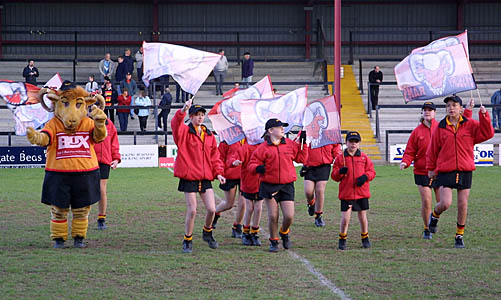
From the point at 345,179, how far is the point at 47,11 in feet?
97.9

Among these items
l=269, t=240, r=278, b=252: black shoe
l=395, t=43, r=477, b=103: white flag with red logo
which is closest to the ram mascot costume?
l=269, t=240, r=278, b=252: black shoe

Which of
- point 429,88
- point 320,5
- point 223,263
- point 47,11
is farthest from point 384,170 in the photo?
point 47,11

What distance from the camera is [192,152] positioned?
923 cm

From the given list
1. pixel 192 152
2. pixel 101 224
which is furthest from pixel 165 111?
pixel 192 152

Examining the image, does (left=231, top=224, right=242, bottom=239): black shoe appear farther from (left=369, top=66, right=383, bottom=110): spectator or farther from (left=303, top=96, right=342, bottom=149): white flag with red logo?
(left=369, top=66, right=383, bottom=110): spectator

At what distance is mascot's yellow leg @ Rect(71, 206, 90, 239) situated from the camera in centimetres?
957

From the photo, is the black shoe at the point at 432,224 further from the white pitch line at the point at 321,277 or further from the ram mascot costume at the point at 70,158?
the ram mascot costume at the point at 70,158

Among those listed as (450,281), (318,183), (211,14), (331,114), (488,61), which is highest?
(211,14)

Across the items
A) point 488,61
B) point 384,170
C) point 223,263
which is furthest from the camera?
point 488,61

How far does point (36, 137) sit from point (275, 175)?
2989mm

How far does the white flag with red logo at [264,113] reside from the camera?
10.1 m

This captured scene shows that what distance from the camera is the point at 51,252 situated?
29.9 feet

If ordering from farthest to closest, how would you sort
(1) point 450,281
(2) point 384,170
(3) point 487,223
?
(2) point 384,170, (3) point 487,223, (1) point 450,281

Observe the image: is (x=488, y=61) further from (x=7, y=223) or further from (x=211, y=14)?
(x=7, y=223)
